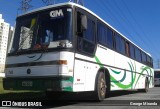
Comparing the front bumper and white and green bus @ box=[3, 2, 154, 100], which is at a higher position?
white and green bus @ box=[3, 2, 154, 100]

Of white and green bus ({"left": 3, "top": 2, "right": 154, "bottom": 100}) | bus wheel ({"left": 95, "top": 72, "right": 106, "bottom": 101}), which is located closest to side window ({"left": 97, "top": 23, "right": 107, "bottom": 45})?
white and green bus ({"left": 3, "top": 2, "right": 154, "bottom": 100})

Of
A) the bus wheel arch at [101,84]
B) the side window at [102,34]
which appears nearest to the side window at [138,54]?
the side window at [102,34]

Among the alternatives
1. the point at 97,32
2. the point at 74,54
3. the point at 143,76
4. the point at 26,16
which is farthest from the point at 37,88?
the point at 143,76

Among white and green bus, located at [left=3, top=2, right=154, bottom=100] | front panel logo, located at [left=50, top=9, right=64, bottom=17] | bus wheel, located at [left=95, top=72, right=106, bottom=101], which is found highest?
front panel logo, located at [left=50, top=9, right=64, bottom=17]

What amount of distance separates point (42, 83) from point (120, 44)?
733 centimetres

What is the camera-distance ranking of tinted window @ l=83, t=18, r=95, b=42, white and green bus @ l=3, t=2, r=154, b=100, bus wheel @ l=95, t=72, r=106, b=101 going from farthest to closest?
1. bus wheel @ l=95, t=72, r=106, b=101
2. tinted window @ l=83, t=18, r=95, b=42
3. white and green bus @ l=3, t=2, r=154, b=100

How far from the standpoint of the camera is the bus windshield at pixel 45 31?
8.57m

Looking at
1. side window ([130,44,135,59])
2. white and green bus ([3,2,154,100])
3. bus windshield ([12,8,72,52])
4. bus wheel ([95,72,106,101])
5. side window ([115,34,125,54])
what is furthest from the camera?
side window ([130,44,135,59])

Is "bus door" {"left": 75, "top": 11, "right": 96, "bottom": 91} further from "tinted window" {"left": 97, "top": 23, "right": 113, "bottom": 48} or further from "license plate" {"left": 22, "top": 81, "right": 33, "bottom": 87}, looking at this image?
"license plate" {"left": 22, "top": 81, "right": 33, "bottom": 87}

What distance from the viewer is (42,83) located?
8.38 m

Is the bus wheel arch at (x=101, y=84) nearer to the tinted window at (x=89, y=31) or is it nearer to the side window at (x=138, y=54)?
the tinted window at (x=89, y=31)

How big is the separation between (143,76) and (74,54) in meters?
13.5

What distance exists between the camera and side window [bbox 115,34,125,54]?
14101mm

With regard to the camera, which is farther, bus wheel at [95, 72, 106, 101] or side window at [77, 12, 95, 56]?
bus wheel at [95, 72, 106, 101]
